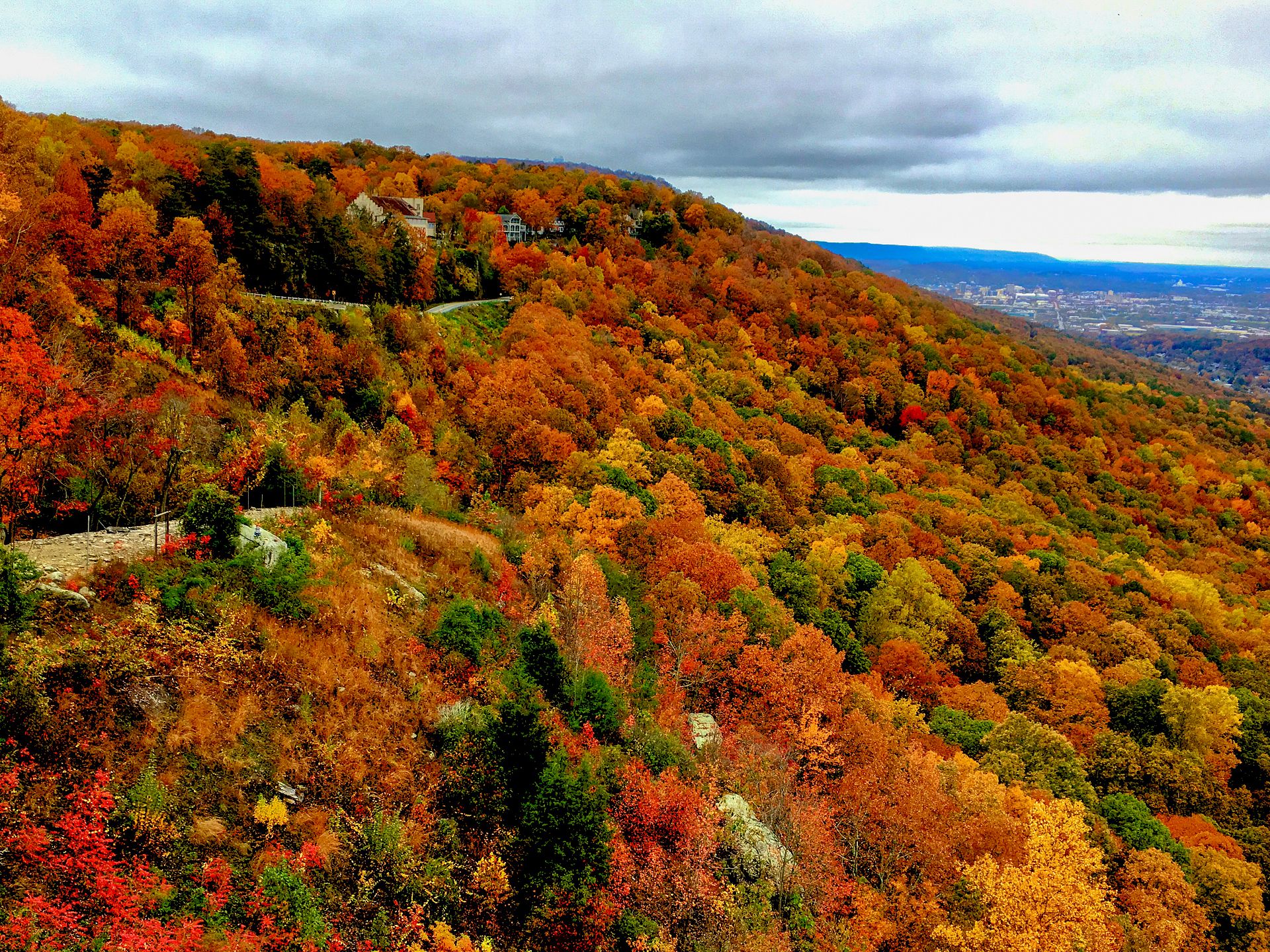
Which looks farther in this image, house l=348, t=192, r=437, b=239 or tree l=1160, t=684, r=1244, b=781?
house l=348, t=192, r=437, b=239

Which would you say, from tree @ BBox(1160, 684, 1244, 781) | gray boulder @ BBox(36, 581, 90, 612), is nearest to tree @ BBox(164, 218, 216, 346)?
gray boulder @ BBox(36, 581, 90, 612)

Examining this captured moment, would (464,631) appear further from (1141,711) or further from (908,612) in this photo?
(1141,711)

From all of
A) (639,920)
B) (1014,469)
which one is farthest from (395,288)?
(1014,469)

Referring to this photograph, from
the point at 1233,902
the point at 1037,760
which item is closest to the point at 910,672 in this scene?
the point at 1037,760

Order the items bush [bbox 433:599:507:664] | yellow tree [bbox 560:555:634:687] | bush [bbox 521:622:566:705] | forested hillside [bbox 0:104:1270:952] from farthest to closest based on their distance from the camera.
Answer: yellow tree [bbox 560:555:634:687], bush [bbox 521:622:566:705], bush [bbox 433:599:507:664], forested hillside [bbox 0:104:1270:952]

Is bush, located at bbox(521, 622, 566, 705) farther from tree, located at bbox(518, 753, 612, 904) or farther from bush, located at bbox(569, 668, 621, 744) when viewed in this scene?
tree, located at bbox(518, 753, 612, 904)

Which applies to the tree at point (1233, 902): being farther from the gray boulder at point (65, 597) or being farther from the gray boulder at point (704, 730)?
the gray boulder at point (65, 597)
